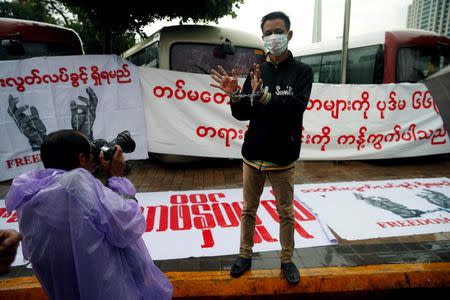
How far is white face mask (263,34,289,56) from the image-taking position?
2459mm

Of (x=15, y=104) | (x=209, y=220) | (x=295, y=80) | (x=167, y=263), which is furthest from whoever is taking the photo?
(x=15, y=104)

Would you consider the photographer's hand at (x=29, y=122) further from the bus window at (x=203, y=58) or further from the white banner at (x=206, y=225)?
the bus window at (x=203, y=58)

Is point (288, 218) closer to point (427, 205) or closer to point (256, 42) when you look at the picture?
point (427, 205)

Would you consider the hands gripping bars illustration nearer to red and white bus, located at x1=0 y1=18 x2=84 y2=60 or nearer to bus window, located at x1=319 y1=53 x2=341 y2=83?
red and white bus, located at x1=0 y1=18 x2=84 y2=60

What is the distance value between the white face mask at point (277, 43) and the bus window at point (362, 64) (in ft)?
23.8

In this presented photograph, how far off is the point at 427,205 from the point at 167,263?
342cm

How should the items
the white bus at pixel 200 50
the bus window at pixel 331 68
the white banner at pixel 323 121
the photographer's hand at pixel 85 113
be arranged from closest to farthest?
the photographer's hand at pixel 85 113
the white banner at pixel 323 121
the white bus at pixel 200 50
the bus window at pixel 331 68

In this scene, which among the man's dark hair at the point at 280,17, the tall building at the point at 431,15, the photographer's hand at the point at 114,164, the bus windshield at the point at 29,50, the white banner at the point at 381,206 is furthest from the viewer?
the tall building at the point at 431,15

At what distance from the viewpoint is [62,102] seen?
5289 millimetres

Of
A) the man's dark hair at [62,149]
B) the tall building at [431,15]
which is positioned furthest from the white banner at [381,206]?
the tall building at [431,15]

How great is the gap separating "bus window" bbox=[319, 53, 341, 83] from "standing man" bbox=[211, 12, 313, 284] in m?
8.37

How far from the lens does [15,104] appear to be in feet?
16.6

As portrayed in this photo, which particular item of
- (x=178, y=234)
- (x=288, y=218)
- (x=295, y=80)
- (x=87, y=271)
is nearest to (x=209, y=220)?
(x=178, y=234)

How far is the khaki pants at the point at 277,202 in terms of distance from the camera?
2.58 metres
